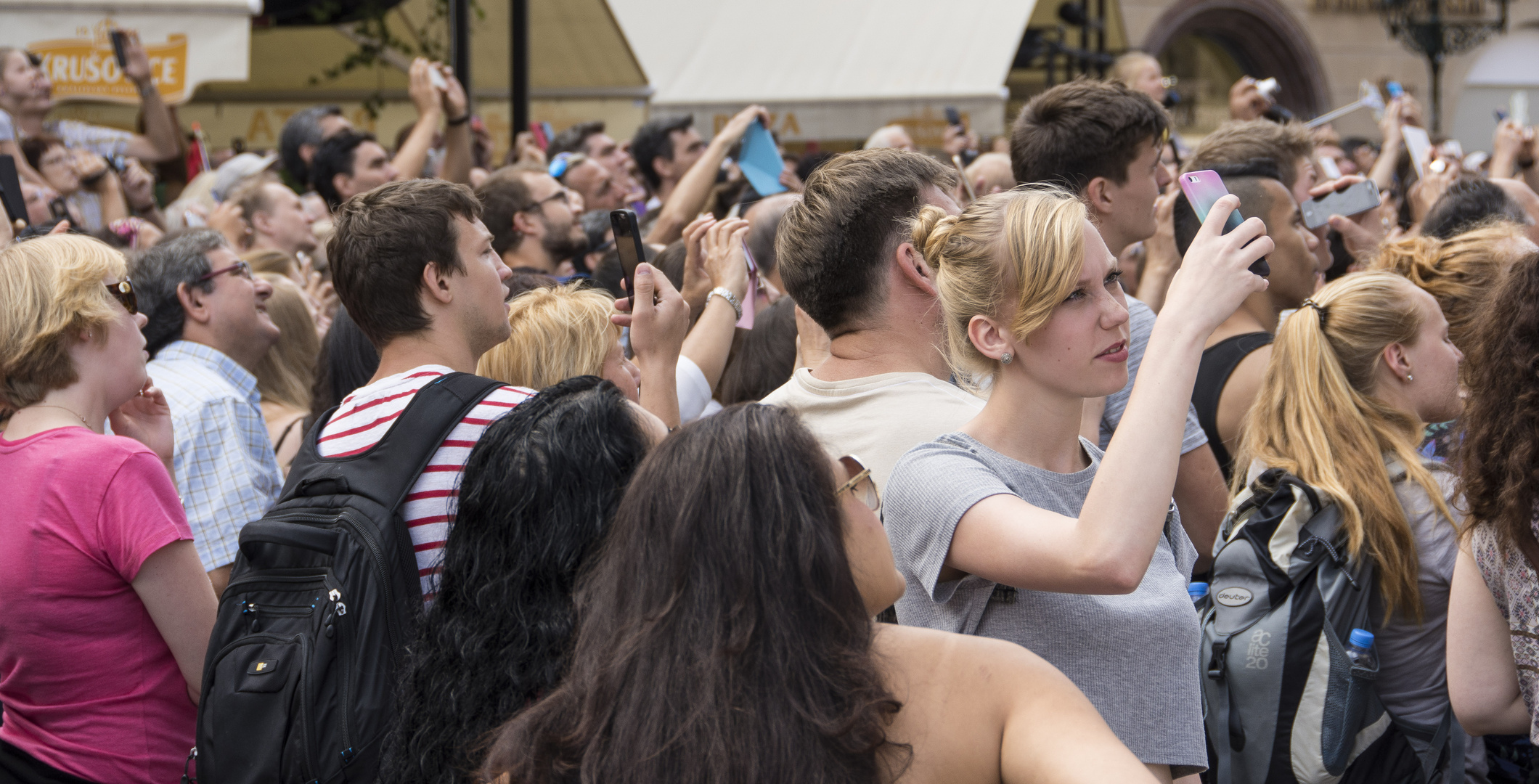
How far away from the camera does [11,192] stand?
3.45 m

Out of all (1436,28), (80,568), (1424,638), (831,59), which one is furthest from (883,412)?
(1436,28)

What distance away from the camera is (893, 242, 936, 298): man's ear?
2285mm

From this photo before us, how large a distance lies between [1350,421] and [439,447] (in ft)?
6.44

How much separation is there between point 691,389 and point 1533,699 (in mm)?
2008

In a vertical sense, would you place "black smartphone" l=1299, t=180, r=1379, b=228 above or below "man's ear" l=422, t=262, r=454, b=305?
below

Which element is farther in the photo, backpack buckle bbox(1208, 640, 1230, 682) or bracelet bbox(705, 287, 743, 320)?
bracelet bbox(705, 287, 743, 320)

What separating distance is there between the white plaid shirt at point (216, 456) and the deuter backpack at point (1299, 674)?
2428mm

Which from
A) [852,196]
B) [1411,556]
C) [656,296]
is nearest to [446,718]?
[852,196]

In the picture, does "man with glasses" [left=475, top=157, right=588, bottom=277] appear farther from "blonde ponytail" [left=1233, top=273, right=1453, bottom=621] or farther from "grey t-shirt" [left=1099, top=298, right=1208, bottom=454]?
"blonde ponytail" [left=1233, top=273, right=1453, bottom=621]

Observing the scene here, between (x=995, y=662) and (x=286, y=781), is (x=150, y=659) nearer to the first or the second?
(x=286, y=781)

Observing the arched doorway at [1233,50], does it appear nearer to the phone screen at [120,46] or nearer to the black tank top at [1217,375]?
the phone screen at [120,46]

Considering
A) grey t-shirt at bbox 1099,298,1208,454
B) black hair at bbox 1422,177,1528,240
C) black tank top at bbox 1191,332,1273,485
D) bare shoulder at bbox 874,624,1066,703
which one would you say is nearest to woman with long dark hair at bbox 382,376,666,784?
bare shoulder at bbox 874,624,1066,703

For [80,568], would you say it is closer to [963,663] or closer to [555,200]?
[963,663]

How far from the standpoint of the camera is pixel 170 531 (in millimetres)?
2334
